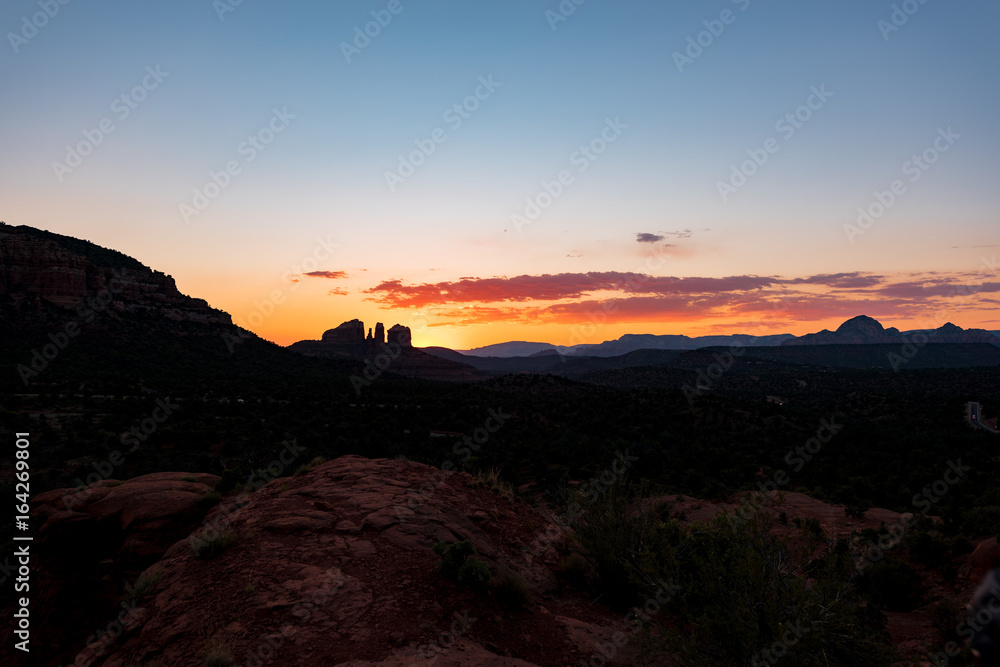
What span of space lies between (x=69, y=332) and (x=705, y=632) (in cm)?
6477

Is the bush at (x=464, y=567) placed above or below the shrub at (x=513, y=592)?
above

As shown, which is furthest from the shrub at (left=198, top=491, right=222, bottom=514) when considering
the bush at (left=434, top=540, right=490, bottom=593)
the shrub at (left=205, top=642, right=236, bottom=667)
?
the bush at (left=434, top=540, right=490, bottom=593)

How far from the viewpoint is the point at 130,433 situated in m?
24.3

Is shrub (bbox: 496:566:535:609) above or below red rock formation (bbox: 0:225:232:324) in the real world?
below

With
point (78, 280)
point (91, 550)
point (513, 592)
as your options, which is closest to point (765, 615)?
point (513, 592)

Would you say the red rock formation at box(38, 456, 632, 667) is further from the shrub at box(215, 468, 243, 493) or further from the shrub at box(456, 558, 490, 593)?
the shrub at box(215, 468, 243, 493)

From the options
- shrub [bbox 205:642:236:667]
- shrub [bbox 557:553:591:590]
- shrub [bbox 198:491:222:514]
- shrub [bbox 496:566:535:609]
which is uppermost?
shrub [bbox 198:491:222:514]

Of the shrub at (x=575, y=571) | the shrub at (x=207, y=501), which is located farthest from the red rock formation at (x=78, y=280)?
the shrub at (x=575, y=571)

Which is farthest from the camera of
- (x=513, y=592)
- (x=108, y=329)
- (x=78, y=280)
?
(x=78, y=280)

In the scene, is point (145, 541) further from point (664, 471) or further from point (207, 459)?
point (664, 471)

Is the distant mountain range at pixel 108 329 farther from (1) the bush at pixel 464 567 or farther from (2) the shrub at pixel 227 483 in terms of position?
(1) the bush at pixel 464 567

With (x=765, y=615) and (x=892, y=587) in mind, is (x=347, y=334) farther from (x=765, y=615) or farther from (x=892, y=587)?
(x=765, y=615)

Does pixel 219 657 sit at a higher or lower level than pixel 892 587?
higher

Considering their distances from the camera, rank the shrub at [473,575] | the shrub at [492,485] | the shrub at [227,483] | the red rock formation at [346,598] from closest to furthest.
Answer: the red rock formation at [346,598] < the shrub at [473,575] < the shrub at [227,483] < the shrub at [492,485]
